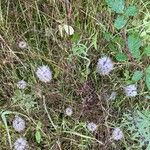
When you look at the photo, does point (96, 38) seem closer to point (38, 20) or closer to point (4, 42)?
point (38, 20)

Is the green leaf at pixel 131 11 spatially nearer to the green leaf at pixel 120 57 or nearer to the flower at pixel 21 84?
the green leaf at pixel 120 57

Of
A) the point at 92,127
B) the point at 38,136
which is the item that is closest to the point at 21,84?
the point at 38,136

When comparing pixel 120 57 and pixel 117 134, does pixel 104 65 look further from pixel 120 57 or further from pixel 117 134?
pixel 117 134

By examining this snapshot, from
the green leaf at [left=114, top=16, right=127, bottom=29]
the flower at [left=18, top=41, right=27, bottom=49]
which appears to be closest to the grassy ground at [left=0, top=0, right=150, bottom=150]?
the flower at [left=18, top=41, right=27, bottom=49]

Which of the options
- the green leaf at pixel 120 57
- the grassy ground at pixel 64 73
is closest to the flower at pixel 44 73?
the grassy ground at pixel 64 73

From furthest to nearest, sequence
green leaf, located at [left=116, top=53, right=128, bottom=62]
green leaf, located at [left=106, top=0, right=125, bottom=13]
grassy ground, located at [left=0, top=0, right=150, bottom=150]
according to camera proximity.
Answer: grassy ground, located at [left=0, top=0, right=150, bottom=150]
green leaf, located at [left=116, top=53, right=128, bottom=62]
green leaf, located at [left=106, top=0, right=125, bottom=13]

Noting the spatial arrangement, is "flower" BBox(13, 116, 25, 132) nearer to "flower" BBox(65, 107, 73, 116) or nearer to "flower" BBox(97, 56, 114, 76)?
"flower" BBox(65, 107, 73, 116)

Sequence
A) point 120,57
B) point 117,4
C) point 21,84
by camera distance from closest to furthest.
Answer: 1. point 117,4
2. point 120,57
3. point 21,84
